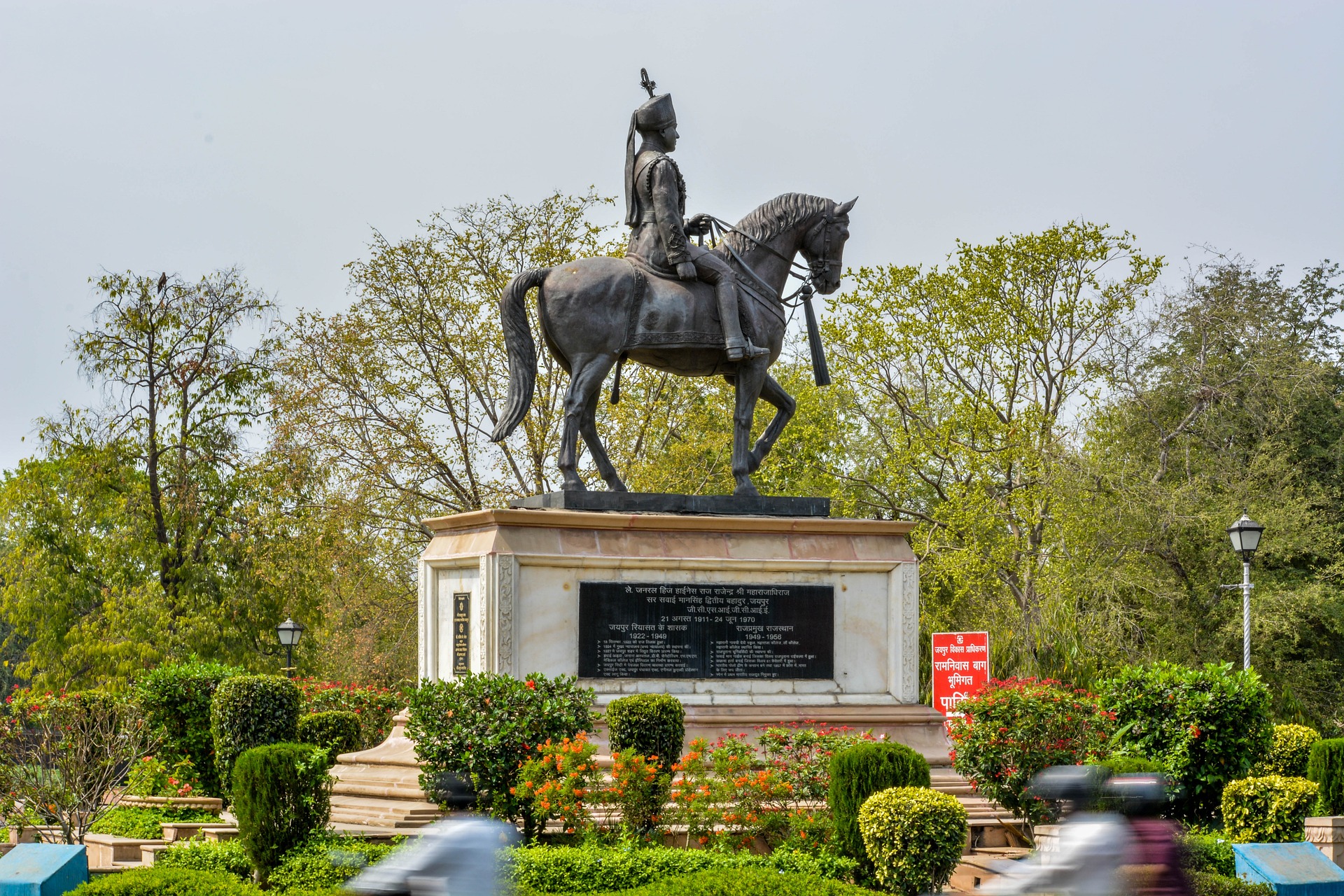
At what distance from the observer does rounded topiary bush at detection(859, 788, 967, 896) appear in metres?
10.5

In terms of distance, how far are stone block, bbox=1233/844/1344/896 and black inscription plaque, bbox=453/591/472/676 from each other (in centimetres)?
674

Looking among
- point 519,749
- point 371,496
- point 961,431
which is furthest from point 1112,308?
point 519,749

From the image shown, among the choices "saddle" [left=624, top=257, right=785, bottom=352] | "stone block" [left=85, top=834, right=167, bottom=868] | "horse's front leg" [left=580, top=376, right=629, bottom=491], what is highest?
"saddle" [left=624, top=257, right=785, bottom=352]

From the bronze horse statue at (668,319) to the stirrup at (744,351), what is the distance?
11 cm

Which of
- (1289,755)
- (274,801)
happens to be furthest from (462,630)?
(1289,755)

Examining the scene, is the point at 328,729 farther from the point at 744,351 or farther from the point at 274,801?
the point at 744,351

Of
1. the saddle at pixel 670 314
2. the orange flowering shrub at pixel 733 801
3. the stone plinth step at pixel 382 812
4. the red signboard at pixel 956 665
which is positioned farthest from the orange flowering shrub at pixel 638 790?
the red signboard at pixel 956 665

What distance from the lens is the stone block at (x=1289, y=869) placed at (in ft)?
35.8

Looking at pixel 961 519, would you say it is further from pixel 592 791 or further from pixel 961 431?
pixel 592 791

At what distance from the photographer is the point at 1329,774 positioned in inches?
578

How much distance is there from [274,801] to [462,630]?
288cm

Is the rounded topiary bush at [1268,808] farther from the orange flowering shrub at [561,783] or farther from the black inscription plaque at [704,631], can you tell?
the orange flowering shrub at [561,783]

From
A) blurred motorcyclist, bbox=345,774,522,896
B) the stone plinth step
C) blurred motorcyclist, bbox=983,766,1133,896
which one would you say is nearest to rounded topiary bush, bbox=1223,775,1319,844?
blurred motorcyclist, bbox=983,766,1133,896

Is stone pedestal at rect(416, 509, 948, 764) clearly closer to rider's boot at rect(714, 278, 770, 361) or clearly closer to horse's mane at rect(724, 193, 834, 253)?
rider's boot at rect(714, 278, 770, 361)
